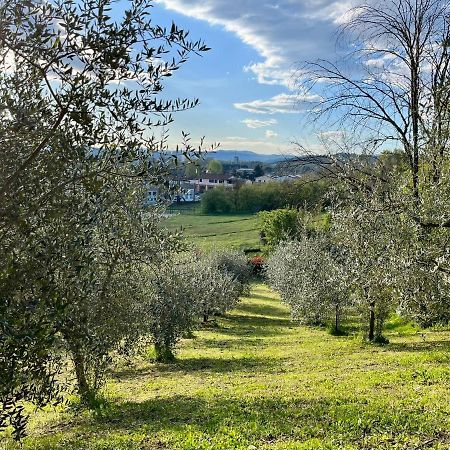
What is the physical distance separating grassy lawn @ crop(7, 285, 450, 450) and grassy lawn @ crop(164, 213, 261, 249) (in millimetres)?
59183

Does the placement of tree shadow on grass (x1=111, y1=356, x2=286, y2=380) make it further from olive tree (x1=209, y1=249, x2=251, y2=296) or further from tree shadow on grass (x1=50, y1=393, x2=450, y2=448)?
olive tree (x1=209, y1=249, x2=251, y2=296)

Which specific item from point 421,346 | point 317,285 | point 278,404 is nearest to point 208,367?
point 278,404

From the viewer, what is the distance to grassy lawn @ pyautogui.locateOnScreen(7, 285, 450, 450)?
8.67m

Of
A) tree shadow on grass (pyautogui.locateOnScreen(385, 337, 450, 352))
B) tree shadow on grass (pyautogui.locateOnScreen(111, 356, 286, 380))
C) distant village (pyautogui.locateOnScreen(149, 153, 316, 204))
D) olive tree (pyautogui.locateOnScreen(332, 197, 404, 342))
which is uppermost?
distant village (pyautogui.locateOnScreen(149, 153, 316, 204))

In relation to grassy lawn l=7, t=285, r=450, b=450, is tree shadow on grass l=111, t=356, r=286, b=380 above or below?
below

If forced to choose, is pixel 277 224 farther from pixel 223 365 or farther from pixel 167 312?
pixel 223 365

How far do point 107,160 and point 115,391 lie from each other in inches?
484

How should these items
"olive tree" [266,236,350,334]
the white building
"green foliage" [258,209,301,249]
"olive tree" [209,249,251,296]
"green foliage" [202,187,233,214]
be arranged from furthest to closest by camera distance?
"green foliage" [202,187,233,214] < "green foliage" [258,209,301,249] < "olive tree" [209,249,251,296] < "olive tree" [266,236,350,334] < the white building

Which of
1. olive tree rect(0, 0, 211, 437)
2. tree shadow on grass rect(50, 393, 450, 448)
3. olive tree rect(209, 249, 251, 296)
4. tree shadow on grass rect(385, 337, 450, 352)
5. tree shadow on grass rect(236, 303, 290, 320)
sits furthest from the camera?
olive tree rect(209, 249, 251, 296)

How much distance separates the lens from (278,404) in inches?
443

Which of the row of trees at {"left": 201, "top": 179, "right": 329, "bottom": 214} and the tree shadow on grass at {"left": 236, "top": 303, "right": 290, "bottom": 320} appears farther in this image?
the row of trees at {"left": 201, "top": 179, "right": 329, "bottom": 214}

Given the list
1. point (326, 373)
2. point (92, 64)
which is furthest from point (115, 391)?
point (92, 64)

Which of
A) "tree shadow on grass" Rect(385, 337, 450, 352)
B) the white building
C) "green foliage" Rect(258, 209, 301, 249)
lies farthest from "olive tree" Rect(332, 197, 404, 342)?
"green foliage" Rect(258, 209, 301, 249)

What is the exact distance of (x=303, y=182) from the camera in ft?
46.3
